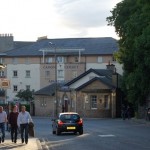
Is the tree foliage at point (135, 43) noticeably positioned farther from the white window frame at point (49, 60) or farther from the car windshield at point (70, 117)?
the white window frame at point (49, 60)

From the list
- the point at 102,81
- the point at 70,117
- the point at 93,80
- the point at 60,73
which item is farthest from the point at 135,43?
the point at 60,73

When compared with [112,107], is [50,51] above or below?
above

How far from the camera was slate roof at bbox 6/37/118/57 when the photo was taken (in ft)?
380

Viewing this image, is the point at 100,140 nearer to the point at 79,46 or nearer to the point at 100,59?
the point at 100,59

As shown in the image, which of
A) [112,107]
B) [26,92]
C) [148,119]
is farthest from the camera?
[26,92]

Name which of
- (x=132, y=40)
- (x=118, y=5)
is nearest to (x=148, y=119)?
(x=132, y=40)

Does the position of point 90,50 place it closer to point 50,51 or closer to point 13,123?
point 50,51

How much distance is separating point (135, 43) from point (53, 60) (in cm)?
6686

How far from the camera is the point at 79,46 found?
117812 millimetres

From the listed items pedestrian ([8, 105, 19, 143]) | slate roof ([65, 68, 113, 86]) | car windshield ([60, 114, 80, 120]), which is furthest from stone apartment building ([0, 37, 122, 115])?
pedestrian ([8, 105, 19, 143])

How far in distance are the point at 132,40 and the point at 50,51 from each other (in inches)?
2443

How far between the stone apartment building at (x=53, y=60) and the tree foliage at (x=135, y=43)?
161ft

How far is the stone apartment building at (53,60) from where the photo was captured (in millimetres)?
116250

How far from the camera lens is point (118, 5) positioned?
2559 inches
